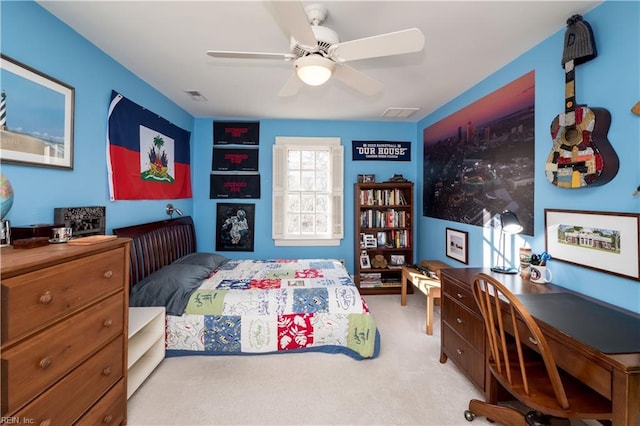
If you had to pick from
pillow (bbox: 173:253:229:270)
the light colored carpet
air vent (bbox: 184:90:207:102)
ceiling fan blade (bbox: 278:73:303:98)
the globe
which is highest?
air vent (bbox: 184:90:207:102)

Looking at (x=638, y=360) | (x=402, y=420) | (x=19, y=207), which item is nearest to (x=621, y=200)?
(x=638, y=360)

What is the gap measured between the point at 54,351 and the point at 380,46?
2.18 meters

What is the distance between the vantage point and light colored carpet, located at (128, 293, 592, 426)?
1.75m

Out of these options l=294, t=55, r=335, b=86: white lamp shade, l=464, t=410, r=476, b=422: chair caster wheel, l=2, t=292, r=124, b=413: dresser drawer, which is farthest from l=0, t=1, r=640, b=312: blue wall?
l=294, t=55, r=335, b=86: white lamp shade

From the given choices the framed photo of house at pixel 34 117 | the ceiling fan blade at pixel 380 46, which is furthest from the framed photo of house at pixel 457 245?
the framed photo of house at pixel 34 117

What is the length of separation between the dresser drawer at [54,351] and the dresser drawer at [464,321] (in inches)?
89.6

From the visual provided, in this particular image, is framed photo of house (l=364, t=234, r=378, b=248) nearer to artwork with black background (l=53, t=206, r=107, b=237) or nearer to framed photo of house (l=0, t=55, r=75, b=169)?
artwork with black background (l=53, t=206, r=107, b=237)

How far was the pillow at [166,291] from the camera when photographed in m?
2.36

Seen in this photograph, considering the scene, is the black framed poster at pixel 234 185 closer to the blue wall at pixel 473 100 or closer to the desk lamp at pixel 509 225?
the blue wall at pixel 473 100

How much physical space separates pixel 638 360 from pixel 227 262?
363cm

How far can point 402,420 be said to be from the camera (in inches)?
68.1

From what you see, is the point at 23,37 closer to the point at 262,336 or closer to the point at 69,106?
the point at 69,106

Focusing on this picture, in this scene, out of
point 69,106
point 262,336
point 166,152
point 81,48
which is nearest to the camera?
point 69,106

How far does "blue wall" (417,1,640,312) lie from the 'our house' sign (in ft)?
6.70
